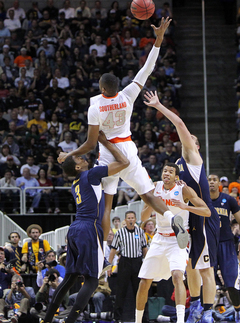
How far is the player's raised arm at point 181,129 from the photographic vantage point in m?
6.78

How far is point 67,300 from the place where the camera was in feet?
30.9

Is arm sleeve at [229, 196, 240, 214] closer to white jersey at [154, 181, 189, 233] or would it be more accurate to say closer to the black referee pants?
white jersey at [154, 181, 189, 233]

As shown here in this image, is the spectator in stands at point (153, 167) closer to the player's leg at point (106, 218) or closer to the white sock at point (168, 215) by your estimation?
the player's leg at point (106, 218)

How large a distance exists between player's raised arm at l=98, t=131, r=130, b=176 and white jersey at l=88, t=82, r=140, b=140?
0.08 m

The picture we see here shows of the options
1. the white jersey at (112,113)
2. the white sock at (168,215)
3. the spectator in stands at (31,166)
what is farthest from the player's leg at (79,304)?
the spectator in stands at (31,166)

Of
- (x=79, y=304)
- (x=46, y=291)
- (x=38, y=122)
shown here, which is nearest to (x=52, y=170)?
(x=38, y=122)

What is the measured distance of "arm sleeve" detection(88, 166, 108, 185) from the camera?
634 cm

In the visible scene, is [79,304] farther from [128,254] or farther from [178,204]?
[128,254]

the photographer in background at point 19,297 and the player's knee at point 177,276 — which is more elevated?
the player's knee at point 177,276

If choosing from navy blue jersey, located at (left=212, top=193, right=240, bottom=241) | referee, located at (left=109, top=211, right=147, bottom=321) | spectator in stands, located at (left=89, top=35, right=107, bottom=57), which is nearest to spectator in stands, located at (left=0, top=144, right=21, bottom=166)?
spectator in stands, located at (left=89, top=35, right=107, bottom=57)

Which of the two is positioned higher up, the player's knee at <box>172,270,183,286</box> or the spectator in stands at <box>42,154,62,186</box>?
the spectator in stands at <box>42,154,62,186</box>

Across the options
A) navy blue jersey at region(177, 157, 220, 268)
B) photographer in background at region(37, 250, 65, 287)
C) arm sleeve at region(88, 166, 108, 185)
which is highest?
arm sleeve at region(88, 166, 108, 185)

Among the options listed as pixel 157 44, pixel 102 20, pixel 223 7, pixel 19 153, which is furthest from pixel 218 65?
pixel 157 44

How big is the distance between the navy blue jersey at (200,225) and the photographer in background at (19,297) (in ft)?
11.5
